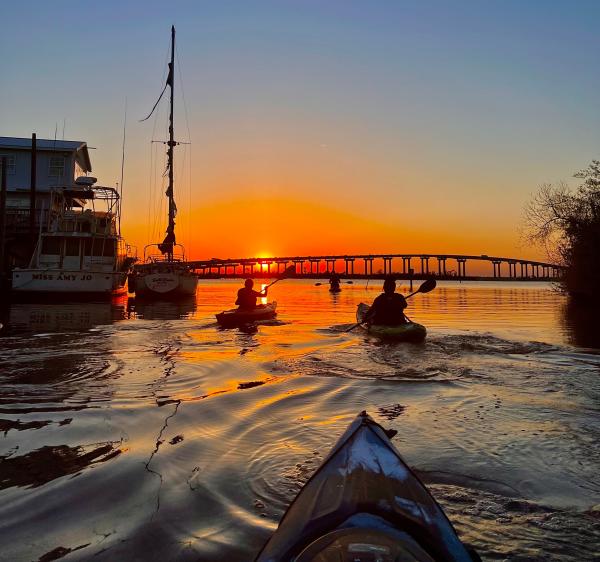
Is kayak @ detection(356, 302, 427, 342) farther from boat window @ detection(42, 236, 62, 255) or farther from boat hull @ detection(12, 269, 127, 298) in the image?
boat window @ detection(42, 236, 62, 255)

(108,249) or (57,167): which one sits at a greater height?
(57,167)

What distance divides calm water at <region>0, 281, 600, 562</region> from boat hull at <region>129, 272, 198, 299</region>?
22.7 metres

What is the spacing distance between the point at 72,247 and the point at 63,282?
3114 millimetres

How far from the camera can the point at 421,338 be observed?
Answer: 44.7 feet

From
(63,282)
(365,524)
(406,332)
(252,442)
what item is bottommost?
(252,442)

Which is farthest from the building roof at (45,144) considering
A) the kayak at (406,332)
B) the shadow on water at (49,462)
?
the shadow on water at (49,462)

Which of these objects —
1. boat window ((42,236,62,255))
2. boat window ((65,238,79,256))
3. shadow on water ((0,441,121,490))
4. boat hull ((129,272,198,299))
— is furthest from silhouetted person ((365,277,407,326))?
boat window ((42,236,62,255))

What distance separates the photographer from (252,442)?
526cm

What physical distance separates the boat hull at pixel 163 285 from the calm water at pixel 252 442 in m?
22.7

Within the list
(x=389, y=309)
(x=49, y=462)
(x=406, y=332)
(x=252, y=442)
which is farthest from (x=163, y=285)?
(x=49, y=462)

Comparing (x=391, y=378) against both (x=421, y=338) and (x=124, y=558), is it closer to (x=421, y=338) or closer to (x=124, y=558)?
(x=421, y=338)

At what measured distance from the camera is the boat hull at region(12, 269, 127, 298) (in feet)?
92.6

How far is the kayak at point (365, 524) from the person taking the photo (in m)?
2.42

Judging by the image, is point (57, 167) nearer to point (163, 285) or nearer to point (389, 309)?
point (163, 285)
